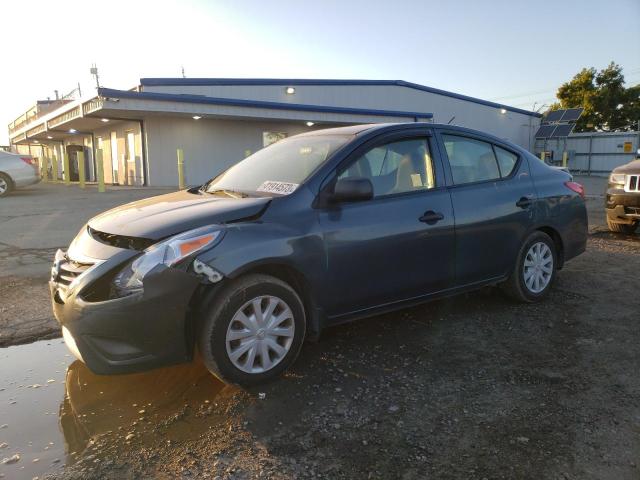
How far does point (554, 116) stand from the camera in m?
35.0

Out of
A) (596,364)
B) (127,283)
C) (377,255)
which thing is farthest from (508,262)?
(127,283)

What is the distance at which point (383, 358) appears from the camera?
353 cm

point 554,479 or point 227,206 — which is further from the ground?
point 227,206

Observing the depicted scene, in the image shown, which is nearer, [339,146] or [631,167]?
[339,146]

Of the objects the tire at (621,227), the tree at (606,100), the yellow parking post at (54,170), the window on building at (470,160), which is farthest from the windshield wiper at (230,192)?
the tree at (606,100)

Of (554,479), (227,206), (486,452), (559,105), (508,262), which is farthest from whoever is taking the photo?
(559,105)

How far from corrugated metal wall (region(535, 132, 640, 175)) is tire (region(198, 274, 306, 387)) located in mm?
32697

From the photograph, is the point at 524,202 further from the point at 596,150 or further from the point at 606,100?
the point at 606,100

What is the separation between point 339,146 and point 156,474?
7.85 feet

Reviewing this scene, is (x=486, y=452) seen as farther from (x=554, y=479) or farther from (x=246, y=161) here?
(x=246, y=161)

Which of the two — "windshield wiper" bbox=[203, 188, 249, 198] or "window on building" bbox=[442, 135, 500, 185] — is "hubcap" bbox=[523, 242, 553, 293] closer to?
"window on building" bbox=[442, 135, 500, 185]

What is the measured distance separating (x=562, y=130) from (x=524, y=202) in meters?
33.3

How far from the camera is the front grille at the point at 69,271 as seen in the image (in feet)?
9.83

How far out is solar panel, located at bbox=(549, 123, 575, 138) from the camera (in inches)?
1302
